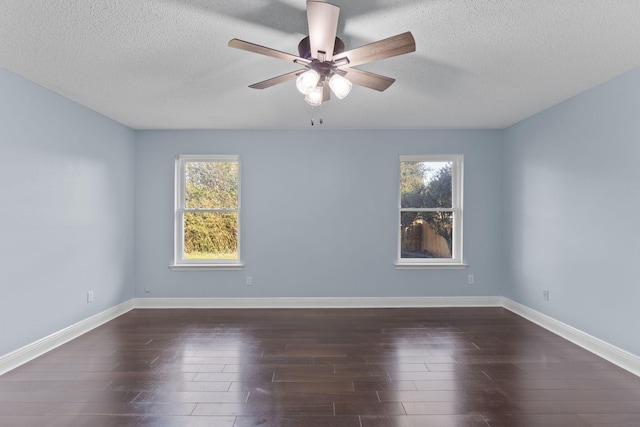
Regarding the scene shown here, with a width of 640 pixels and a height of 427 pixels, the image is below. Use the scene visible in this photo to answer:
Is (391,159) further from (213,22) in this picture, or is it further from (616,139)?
(213,22)

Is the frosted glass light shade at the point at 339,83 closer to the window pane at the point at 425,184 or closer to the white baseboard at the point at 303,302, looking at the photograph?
the window pane at the point at 425,184

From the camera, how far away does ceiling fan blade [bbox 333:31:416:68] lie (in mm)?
1749

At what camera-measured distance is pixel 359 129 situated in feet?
14.8

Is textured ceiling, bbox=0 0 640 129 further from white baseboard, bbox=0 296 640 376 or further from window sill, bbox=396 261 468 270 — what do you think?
white baseboard, bbox=0 296 640 376

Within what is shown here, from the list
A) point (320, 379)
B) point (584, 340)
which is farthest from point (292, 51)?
point (584, 340)

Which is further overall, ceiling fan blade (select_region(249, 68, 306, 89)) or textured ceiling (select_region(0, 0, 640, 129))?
ceiling fan blade (select_region(249, 68, 306, 89))

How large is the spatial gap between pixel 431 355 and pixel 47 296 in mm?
3597

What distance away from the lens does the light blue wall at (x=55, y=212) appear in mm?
2750

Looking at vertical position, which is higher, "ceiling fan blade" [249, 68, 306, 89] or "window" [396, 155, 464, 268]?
"ceiling fan blade" [249, 68, 306, 89]

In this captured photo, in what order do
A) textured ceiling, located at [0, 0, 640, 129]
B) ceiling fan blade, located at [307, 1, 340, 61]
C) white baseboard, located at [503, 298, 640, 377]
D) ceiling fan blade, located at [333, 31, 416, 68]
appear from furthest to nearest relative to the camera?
white baseboard, located at [503, 298, 640, 377] → textured ceiling, located at [0, 0, 640, 129] → ceiling fan blade, located at [333, 31, 416, 68] → ceiling fan blade, located at [307, 1, 340, 61]

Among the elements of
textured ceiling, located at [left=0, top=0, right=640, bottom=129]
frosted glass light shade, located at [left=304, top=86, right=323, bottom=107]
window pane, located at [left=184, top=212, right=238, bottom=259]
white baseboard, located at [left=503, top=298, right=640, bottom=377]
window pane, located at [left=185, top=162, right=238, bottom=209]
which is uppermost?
textured ceiling, located at [left=0, top=0, right=640, bottom=129]

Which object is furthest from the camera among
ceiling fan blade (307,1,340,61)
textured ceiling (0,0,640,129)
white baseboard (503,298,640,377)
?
white baseboard (503,298,640,377)

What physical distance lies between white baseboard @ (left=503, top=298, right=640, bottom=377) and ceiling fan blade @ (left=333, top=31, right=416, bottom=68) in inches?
119

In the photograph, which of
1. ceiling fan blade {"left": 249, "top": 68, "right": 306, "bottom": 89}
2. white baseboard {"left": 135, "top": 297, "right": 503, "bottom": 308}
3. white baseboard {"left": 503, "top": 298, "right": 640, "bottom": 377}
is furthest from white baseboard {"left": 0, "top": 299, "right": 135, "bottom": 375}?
white baseboard {"left": 503, "top": 298, "right": 640, "bottom": 377}
